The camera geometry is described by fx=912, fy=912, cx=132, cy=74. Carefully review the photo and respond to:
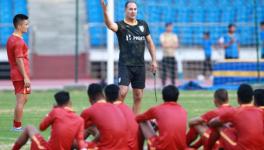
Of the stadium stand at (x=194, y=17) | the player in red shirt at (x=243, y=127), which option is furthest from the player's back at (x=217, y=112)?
the stadium stand at (x=194, y=17)

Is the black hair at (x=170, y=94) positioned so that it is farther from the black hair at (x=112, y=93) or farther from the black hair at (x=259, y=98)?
the black hair at (x=259, y=98)

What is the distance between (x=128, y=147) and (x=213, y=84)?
50.3 feet

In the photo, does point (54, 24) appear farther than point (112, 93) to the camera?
Yes

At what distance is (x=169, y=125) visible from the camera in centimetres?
1076

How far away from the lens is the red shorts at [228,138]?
1052 cm

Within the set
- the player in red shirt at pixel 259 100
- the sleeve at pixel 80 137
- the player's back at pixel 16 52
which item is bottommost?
the sleeve at pixel 80 137

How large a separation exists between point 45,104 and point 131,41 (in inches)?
207

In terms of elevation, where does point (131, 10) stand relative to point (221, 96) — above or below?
above

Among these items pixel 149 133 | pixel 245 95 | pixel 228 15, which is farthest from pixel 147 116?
pixel 228 15

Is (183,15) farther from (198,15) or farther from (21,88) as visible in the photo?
(21,88)

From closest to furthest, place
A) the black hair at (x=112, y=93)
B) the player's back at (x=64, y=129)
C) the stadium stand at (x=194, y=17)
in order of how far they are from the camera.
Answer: the player's back at (x=64, y=129) → the black hair at (x=112, y=93) → the stadium stand at (x=194, y=17)

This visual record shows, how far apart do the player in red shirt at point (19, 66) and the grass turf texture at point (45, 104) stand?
0.35 metres

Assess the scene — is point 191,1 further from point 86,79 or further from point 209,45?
point 86,79

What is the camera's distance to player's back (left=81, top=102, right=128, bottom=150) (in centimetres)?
1074
